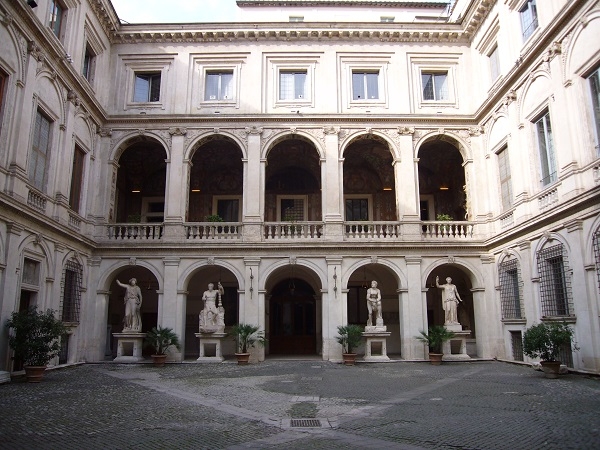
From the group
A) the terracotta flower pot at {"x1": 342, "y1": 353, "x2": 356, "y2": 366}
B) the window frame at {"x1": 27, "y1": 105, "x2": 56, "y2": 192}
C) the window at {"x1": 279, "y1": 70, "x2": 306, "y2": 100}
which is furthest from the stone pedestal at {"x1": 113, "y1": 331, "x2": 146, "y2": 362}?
the window at {"x1": 279, "y1": 70, "x2": 306, "y2": 100}

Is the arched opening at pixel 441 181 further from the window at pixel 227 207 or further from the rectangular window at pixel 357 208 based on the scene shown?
the window at pixel 227 207

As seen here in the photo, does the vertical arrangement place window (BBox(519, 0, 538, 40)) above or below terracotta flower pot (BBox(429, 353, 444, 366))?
above

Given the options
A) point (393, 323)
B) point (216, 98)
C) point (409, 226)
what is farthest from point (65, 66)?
point (393, 323)

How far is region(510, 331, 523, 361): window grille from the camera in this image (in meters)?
18.0

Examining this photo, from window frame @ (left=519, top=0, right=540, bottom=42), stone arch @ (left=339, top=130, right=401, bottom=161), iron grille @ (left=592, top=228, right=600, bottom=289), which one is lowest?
iron grille @ (left=592, top=228, right=600, bottom=289)

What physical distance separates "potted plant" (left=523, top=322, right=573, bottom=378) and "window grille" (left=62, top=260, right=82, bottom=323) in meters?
15.3

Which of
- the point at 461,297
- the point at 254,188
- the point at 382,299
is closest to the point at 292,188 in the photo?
the point at 254,188

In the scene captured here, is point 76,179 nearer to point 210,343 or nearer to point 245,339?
point 210,343

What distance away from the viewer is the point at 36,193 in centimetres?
Result: 1554

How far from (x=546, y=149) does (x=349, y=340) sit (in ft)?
30.9

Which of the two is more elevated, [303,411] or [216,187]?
[216,187]

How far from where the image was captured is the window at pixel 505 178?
19031 millimetres

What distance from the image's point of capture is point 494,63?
803 inches

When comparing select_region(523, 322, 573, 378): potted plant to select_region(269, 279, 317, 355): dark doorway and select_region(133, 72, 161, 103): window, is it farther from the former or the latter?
select_region(133, 72, 161, 103): window
